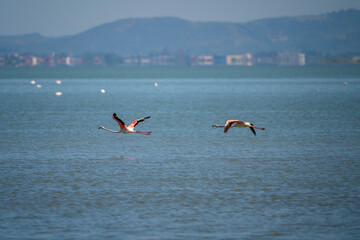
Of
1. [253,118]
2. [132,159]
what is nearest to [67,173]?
[132,159]

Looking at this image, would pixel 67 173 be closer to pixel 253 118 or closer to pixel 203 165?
pixel 203 165

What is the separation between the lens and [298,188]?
20781 mm

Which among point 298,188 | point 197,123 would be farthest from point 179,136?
point 298,188

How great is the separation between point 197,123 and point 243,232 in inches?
1106

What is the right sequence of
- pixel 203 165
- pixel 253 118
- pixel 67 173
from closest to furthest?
1. pixel 67 173
2. pixel 203 165
3. pixel 253 118

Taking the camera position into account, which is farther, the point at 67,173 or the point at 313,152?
the point at 313,152

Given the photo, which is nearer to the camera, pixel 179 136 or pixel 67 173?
pixel 67 173

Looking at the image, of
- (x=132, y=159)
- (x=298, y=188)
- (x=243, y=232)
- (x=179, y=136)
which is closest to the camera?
(x=243, y=232)

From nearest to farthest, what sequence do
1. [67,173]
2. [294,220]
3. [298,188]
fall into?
1. [294,220]
2. [298,188]
3. [67,173]

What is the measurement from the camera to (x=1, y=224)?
651 inches

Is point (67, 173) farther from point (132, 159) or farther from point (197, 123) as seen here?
point (197, 123)

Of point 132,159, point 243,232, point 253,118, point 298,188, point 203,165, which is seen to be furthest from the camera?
point 253,118

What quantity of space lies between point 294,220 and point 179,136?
18.9 m

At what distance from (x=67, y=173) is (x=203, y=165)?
5.24m
